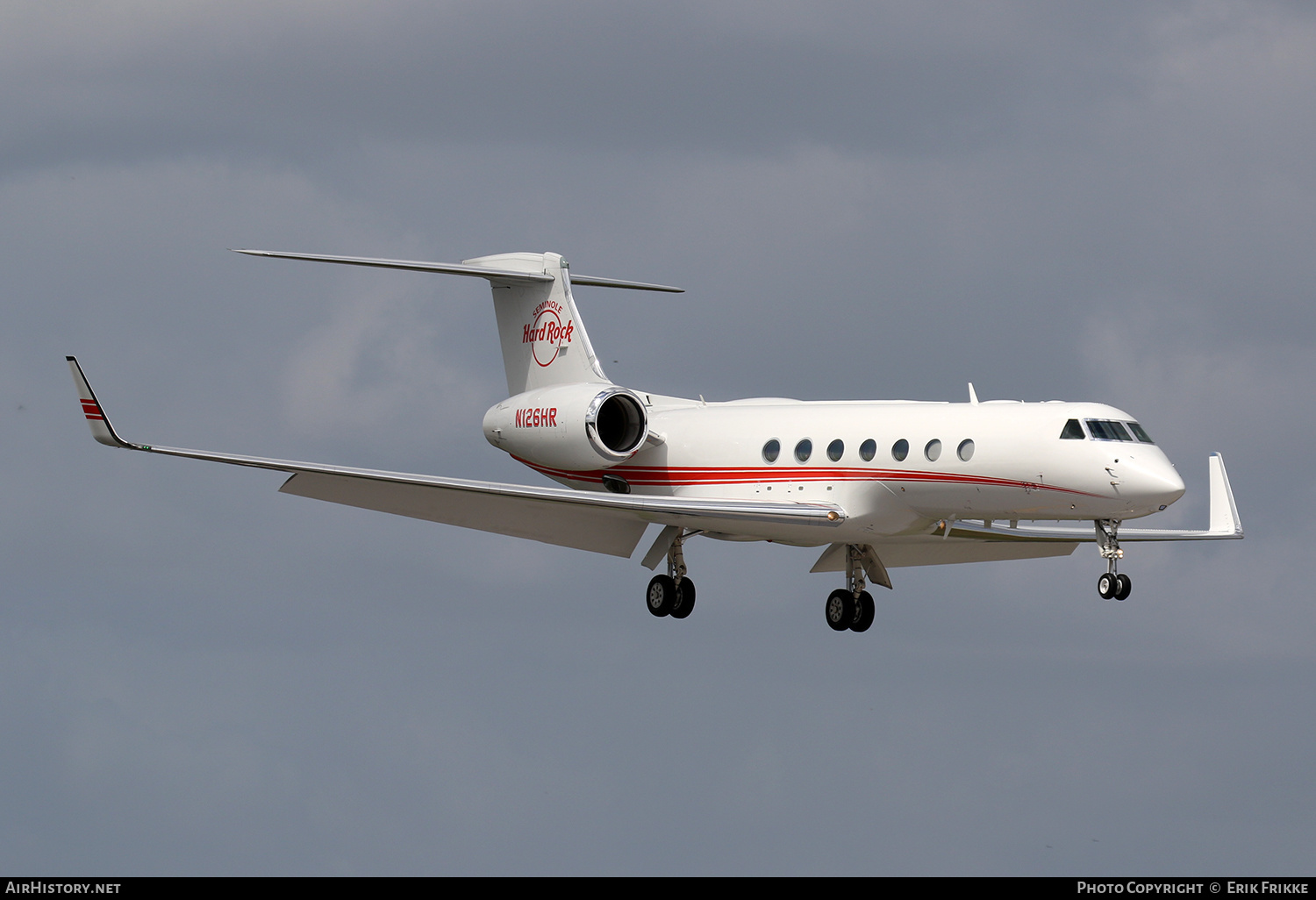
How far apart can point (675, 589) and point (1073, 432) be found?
8.34m

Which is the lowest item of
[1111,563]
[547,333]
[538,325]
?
[1111,563]

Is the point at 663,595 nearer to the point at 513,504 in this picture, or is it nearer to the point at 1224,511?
the point at 513,504

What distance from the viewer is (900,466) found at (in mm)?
28578

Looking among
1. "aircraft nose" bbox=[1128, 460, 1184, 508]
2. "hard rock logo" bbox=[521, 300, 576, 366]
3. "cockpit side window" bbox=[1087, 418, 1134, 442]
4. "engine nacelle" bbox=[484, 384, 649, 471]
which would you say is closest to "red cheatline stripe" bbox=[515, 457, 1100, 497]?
"engine nacelle" bbox=[484, 384, 649, 471]

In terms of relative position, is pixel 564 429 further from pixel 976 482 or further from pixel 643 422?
pixel 976 482

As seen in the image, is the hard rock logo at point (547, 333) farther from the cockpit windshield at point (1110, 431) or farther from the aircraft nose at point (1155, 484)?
the aircraft nose at point (1155, 484)

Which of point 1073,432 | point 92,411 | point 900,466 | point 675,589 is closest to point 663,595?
point 675,589

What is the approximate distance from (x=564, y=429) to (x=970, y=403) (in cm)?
752

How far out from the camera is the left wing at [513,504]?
28438 millimetres

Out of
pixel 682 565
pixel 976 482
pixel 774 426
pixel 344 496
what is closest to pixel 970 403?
pixel 976 482

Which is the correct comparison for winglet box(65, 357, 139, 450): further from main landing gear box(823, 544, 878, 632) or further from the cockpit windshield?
the cockpit windshield

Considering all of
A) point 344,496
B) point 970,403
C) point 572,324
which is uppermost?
point 572,324

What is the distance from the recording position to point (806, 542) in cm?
3047

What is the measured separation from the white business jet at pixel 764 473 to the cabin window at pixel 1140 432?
30 mm
